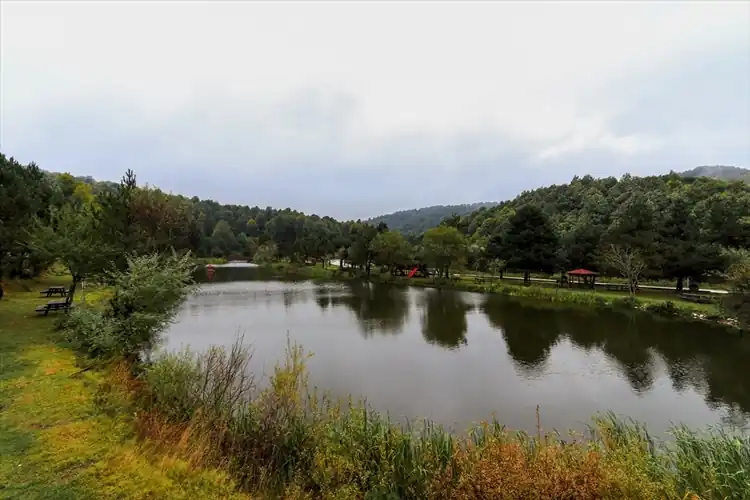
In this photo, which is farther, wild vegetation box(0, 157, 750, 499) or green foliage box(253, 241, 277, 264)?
green foliage box(253, 241, 277, 264)

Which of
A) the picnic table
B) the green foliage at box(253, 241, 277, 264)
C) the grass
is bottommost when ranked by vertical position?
the grass

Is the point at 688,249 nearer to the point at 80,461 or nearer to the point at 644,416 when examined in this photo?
the point at 644,416

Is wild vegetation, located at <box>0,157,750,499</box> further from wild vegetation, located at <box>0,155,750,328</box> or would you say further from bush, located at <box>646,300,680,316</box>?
bush, located at <box>646,300,680,316</box>

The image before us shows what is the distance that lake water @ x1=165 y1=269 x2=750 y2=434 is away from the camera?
1159cm

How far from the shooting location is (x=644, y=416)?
1123 centimetres

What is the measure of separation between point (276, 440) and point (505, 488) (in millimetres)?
3865

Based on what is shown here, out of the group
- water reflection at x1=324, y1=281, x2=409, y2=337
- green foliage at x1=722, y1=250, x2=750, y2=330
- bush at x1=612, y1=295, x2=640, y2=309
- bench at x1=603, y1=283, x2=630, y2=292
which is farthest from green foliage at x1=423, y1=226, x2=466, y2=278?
green foliage at x1=722, y1=250, x2=750, y2=330

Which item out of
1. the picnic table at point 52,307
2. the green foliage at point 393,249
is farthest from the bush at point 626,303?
the picnic table at point 52,307

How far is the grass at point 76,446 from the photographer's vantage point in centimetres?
517

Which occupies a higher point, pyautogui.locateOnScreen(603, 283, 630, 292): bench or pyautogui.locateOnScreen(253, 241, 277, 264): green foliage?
pyautogui.locateOnScreen(253, 241, 277, 264): green foliage

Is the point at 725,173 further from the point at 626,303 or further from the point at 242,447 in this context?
the point at 242,447

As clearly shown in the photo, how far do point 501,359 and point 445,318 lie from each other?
Answer: 9.65 m

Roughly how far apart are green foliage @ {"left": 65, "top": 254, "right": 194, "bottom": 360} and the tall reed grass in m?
3.57

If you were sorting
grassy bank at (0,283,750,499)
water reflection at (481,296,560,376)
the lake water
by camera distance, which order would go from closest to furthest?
1. grassy bank at (0,283,750,499)
2. the lake water
3. water reflection at (481,296,560,376)
